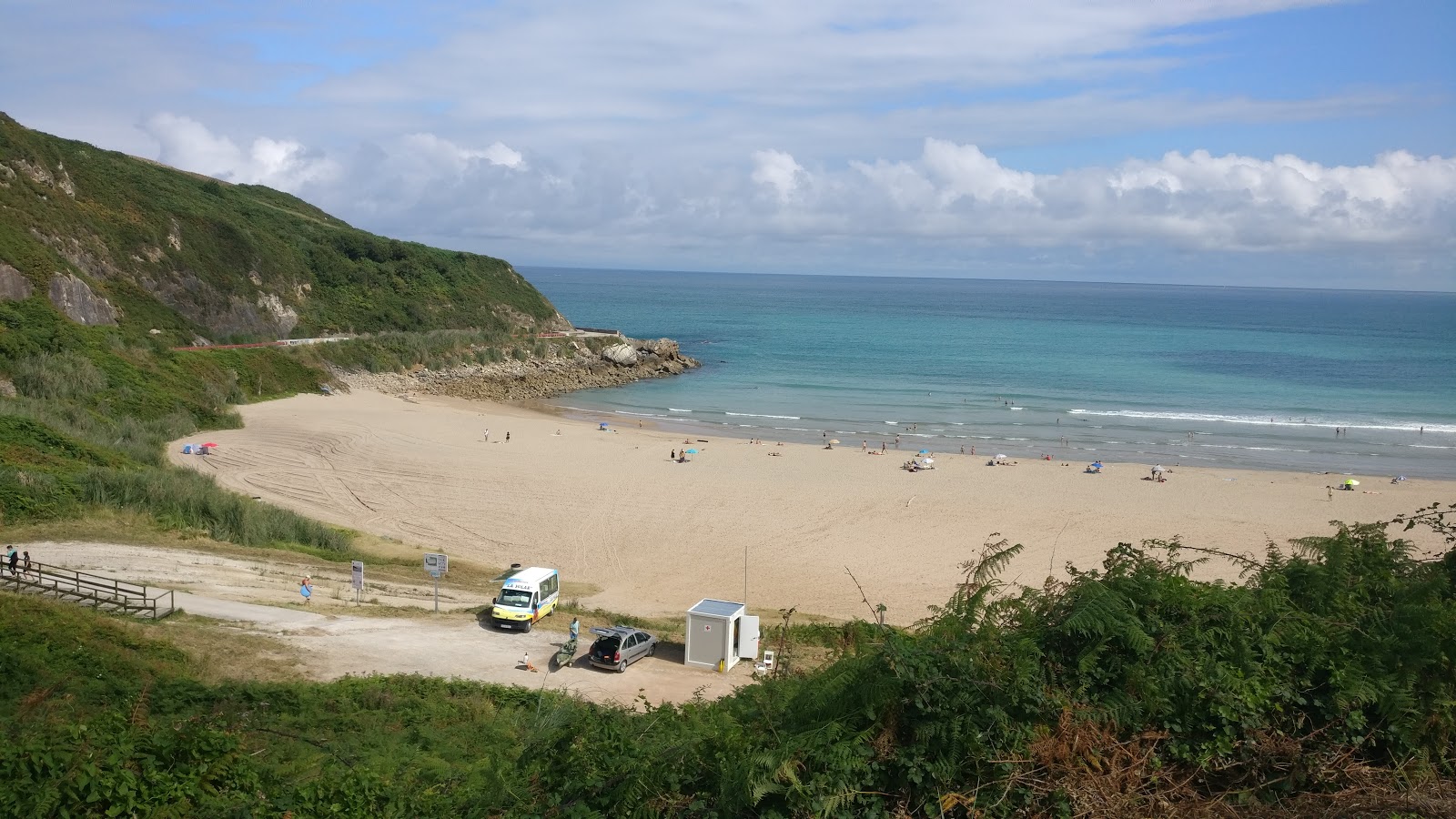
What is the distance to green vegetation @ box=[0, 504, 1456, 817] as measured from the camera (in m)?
5.38

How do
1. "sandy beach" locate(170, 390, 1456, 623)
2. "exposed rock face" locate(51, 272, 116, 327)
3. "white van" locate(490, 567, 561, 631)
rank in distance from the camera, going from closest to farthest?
"white van" locate(490, 567, 561, 631)
"sandy beach" locate(170, 390, 1456, 623)
"exposed rock face" locate(51, 272, 116, 327)

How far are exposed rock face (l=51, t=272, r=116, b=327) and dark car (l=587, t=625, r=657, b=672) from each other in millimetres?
40249

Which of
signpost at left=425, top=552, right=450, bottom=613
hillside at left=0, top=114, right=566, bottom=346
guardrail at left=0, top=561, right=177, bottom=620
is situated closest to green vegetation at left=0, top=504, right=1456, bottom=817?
guardrail at left=0, top=561, right=177, bottom=620

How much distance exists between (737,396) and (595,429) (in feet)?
51.1

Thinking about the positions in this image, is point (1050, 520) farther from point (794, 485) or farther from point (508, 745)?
point (508, 745)

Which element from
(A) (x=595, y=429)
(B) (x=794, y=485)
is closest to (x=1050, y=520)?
(B) (x=794, y=485)

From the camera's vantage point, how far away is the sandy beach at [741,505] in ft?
81.1

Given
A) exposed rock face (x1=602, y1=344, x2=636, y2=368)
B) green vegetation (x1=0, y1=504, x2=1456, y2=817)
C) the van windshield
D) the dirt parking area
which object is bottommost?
the dirt parking area

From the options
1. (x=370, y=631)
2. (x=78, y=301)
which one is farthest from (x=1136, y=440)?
(x=78, y=301)

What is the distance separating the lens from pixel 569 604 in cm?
2053

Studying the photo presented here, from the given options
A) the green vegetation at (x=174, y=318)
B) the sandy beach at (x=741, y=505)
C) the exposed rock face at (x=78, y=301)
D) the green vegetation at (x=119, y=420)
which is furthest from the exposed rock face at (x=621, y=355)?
the exposed rock face at (x=78, y=301)

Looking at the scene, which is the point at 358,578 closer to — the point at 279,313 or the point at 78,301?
the point at 78,301

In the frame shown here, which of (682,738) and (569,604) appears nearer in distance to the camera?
(682,738)

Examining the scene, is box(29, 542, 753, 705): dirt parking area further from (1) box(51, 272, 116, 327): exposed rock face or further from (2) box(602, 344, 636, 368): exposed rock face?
(2) box(602, 344, 636, 368): exposed rock face
